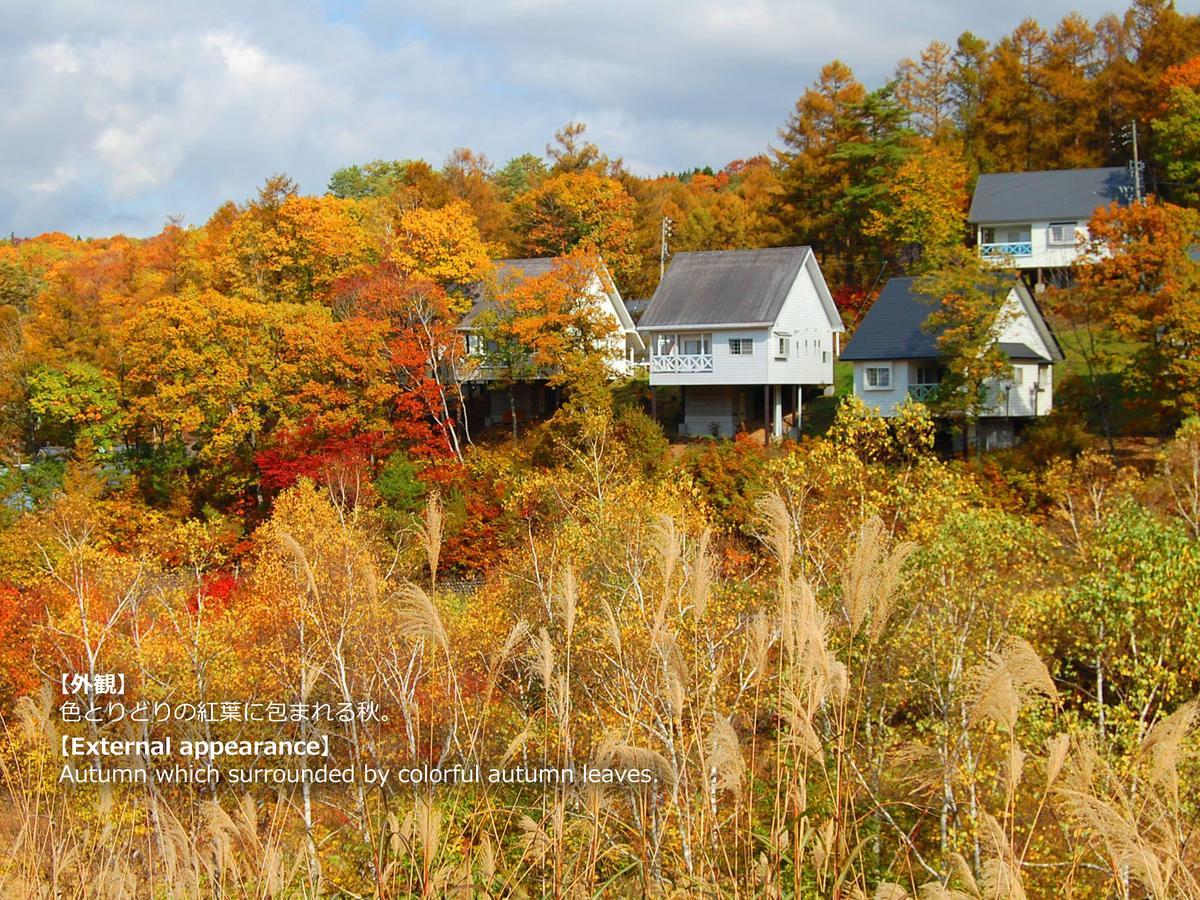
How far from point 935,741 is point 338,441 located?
21.4 metres

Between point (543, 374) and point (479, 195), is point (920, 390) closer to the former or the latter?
point (543, 374)

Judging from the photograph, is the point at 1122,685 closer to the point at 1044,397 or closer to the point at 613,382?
the point at 1044,397

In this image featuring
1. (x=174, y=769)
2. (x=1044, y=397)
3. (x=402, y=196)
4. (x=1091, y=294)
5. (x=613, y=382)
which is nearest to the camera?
(x=174, y=769)

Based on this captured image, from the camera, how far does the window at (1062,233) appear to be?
3709 cm

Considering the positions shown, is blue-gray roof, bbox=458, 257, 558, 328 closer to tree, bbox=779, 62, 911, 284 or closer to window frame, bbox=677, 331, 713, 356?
window frame, bbox=677, 331, 713, 356

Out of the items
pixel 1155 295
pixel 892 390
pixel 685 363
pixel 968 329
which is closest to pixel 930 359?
pixel 892 390

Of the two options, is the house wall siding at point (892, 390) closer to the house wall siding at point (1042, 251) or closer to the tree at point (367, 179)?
the house wall siding at point (1042, 251)

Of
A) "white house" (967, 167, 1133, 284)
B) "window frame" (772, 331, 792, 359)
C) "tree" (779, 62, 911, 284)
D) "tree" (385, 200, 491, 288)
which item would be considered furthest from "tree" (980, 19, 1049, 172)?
"tree" (385, 200, 491, 288)

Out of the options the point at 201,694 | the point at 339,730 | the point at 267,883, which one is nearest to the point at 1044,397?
the point at 339,730

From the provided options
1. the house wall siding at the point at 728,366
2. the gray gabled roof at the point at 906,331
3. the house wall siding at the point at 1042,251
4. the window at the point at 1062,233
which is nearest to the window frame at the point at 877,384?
the gray gabled roof at the point at 906,331

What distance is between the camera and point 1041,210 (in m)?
37.2

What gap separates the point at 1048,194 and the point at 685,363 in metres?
17.3

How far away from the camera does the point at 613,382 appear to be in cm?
3156

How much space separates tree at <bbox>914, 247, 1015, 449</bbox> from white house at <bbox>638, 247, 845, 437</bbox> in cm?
528
